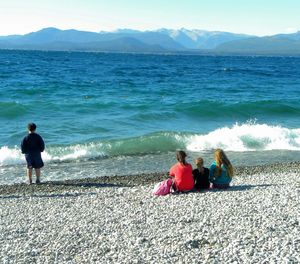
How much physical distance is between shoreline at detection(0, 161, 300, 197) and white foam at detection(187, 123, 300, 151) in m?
5.15

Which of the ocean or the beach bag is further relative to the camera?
the ocean

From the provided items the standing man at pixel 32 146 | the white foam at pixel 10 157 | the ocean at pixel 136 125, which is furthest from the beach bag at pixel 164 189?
the white foam at pixel 10 157

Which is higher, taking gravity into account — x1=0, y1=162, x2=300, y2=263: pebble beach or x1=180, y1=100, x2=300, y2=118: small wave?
x1=0, y1=162, x2=300, y2=263: pebble beach

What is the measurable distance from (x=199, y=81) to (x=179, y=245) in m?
45.0

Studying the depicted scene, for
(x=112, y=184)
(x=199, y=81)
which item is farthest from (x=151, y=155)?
(x=199, y=81)

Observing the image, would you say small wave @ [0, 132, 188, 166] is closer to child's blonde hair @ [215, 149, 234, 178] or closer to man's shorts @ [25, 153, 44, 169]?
man's shorts @ [25, 153, 44, 169]

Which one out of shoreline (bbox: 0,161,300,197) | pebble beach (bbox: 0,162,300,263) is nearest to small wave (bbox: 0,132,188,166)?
shoreline (bbox: 0,161,300,197)

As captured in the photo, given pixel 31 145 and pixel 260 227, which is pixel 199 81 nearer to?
pixel 31 145

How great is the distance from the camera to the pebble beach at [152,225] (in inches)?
325

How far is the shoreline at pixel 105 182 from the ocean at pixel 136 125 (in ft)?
4.02

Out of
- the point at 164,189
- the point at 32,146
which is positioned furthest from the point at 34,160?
the point at 164,189

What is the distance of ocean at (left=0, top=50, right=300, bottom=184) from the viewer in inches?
A: 758

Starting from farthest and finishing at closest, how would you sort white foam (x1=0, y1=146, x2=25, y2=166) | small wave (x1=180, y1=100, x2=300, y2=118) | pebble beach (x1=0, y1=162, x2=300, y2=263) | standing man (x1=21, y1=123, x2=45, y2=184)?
small wave (x1=180, y1=100, x2=300, y2=118) → white foam (x1=0, y1=146, x2=25, y2=166) → standing man (x1=21, y1=123, x2=45, y2=184) → pebble beach (x1=0, y1=162, x2=300, y2=263)

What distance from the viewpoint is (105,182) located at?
15.3 m
